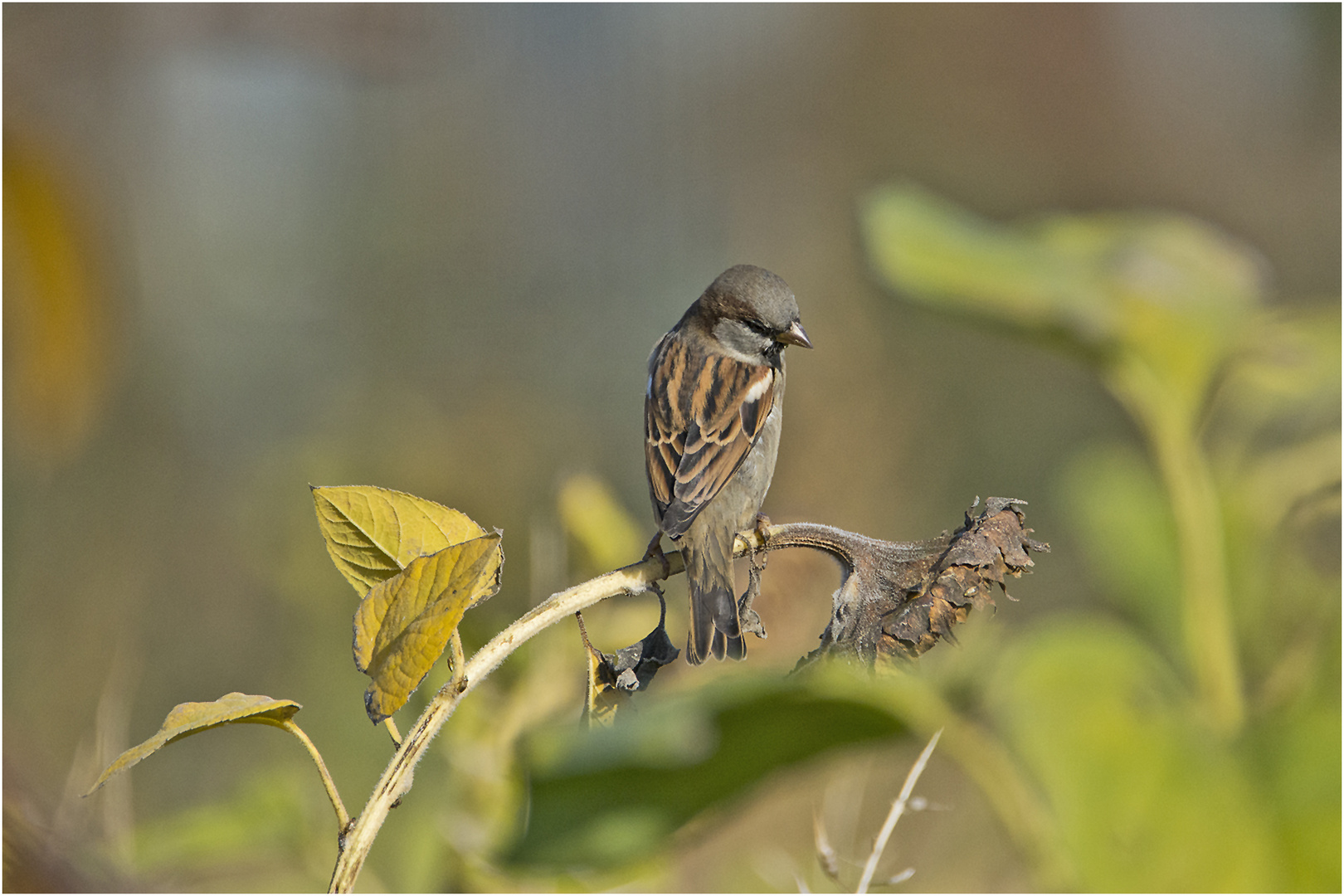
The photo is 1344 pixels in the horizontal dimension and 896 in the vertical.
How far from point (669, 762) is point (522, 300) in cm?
531

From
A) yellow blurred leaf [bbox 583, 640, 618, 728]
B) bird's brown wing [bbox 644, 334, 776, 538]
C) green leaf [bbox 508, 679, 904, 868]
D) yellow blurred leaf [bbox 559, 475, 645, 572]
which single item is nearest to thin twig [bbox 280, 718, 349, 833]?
green leaf [bbox 508, 679, 904, 868]

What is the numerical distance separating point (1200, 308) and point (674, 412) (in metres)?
1.06

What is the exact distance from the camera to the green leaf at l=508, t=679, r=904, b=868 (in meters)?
0.81

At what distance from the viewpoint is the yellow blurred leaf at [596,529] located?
179 centimetres

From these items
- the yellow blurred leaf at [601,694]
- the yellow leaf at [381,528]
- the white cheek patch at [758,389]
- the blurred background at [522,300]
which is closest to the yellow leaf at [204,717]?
the yellow leaf at [381,528]

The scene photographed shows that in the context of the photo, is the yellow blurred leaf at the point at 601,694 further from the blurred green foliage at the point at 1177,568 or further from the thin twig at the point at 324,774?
the blurred green foliage at the point at 1177,568

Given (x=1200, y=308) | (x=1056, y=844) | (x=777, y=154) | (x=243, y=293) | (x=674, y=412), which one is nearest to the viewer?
(x=1056, y=844)

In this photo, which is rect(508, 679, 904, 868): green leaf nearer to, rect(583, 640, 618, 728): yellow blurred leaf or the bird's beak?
rect(583, 640, 618, 728): yellow blurred leaf

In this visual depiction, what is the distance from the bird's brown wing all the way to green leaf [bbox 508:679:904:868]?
1076mm

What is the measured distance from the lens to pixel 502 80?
6.96 m

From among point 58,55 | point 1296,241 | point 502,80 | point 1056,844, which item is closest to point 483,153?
point 502,80

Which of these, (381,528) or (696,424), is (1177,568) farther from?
(381,528)

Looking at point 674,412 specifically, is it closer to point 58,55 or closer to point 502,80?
point 58,55

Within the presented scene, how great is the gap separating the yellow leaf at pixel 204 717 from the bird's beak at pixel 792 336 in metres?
1.93
